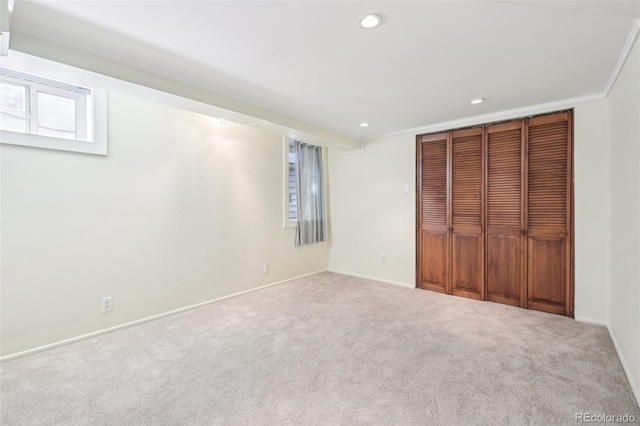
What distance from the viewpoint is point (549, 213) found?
310 centimetres

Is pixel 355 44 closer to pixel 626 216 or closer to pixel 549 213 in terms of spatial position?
pixel 626 216

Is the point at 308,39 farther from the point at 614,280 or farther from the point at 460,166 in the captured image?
the point at 614,280

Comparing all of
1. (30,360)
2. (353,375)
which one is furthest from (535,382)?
(30,360)

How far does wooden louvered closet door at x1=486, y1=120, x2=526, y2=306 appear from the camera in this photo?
3277 mm

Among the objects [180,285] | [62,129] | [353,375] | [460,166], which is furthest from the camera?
[460,166]

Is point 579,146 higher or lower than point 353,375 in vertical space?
higher

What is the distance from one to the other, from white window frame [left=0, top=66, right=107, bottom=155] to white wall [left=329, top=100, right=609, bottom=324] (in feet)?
11.0

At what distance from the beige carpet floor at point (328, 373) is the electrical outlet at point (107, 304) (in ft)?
0.80

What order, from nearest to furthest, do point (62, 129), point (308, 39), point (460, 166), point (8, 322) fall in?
1. point (308, 39)
2. point (8, 322)
3. point (62, 129)
4. point (460, 166)

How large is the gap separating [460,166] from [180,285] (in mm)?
3723

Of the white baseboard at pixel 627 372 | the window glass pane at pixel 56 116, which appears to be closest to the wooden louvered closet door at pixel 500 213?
the white baseboard at pixel 627 372

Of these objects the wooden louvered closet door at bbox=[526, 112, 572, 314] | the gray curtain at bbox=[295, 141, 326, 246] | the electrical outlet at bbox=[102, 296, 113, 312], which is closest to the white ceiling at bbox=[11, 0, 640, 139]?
the wooden louvered closet door at bbox=[526, 112, 572, 314]

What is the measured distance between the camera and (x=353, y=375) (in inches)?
78.5

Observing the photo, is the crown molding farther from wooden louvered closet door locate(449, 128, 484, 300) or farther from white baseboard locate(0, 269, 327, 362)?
white baseboard locate(0, 269, 327, 362)
